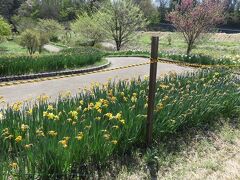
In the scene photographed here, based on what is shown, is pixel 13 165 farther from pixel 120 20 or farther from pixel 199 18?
pixel 120 20

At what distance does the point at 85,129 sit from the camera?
4.52 metres

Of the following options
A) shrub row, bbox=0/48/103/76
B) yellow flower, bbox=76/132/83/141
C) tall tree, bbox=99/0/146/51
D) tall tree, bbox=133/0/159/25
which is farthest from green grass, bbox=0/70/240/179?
tall tree, bbox=133/0/159/25

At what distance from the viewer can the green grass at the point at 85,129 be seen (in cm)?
391

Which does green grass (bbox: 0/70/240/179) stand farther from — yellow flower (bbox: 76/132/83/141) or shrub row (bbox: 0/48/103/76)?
shrub row (bbox: 0/48/103/76)

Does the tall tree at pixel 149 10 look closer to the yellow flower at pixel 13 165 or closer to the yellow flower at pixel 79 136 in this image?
the yellow flower at pixel 79 136

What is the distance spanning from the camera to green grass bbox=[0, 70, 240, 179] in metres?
3.91

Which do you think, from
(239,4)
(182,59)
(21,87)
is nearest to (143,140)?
(21,87)

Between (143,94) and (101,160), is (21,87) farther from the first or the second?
(101,160)

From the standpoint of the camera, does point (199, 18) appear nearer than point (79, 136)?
No

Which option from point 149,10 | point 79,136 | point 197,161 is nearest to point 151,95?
point 197,161

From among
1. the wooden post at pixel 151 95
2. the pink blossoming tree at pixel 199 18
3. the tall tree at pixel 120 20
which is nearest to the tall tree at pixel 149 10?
the tall tree at pixel 120 20

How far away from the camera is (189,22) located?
19188 millimetres

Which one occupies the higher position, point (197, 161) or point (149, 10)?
point (149, 10)

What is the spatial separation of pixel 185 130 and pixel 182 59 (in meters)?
12.9
